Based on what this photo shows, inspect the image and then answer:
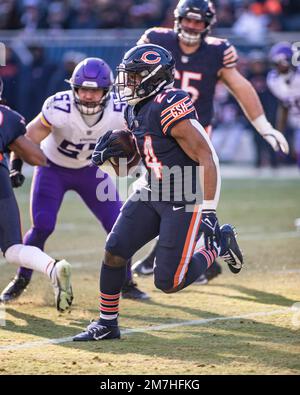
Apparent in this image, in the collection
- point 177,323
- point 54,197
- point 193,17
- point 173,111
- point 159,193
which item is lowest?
point 177,323

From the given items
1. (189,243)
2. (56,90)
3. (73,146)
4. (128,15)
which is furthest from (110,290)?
(128,15)

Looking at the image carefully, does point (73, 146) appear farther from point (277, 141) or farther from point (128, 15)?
point (128, 15)

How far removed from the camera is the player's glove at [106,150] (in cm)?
511

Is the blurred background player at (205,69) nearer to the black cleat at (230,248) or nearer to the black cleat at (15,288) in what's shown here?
the black cleat at (15,288)

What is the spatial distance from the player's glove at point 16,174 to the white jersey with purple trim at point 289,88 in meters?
5.14

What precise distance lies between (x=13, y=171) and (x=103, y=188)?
26.1 inches

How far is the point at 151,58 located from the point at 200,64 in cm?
202

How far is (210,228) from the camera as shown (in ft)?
16.7

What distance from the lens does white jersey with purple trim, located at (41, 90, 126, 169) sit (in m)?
6.21

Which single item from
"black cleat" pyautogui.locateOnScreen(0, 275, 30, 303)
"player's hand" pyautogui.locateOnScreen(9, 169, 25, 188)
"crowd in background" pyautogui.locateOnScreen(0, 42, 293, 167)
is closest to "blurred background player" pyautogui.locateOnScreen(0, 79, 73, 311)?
"player's hand" pyautogui.locateOnScreen(9, 169, 25, 188)

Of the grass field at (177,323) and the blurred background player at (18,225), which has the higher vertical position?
the blurred background player at (18,225)

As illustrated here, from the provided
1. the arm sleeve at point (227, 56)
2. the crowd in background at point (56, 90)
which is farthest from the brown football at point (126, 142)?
the crowd in background at point (56, 90)

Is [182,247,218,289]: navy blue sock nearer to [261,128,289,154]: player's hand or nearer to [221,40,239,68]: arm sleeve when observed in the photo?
[261,128,289,154]: player's hand

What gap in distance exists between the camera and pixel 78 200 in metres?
11.4
